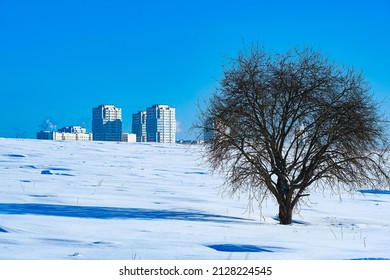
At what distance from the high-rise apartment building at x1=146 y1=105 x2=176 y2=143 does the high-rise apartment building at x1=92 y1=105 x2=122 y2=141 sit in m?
7.94

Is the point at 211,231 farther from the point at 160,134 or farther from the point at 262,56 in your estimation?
the point at 160,134

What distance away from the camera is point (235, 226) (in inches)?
515

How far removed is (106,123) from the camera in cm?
13175

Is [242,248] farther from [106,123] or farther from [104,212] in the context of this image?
[106,123]

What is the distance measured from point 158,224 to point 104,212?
8.08ft

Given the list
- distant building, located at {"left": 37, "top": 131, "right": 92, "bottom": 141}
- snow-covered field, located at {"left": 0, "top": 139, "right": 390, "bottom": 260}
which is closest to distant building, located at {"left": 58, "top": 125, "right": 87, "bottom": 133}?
distant building, located at {"left": 37, "top": 131, "right": 92, "bottom": 141}

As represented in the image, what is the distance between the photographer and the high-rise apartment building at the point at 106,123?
131m

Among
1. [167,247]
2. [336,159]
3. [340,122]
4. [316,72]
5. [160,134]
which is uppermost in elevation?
[160,134]

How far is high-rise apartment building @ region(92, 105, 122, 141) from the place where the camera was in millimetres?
131000

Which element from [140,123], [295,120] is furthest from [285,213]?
[140,123]

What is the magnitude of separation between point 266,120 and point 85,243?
822 centimetres

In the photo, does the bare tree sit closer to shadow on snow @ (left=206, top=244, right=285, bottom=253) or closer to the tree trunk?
the tree trunk

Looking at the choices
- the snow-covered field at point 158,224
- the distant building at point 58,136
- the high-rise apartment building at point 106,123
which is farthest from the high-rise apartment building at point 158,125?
the snow-covered field at point 158,224

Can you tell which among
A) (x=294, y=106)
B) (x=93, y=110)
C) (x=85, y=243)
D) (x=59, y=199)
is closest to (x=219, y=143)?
(x=294, y=106)
